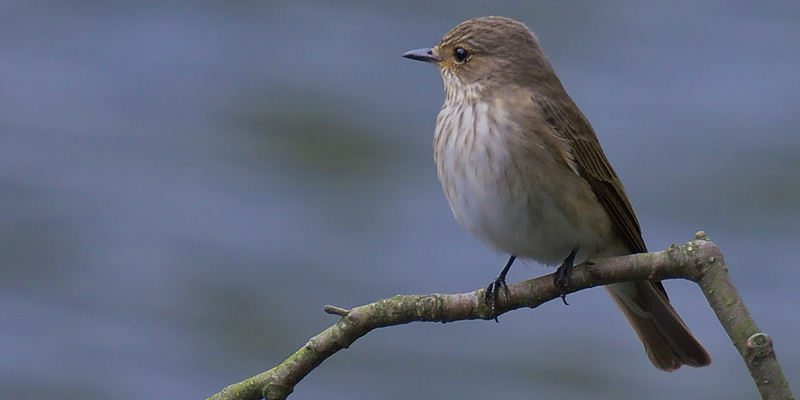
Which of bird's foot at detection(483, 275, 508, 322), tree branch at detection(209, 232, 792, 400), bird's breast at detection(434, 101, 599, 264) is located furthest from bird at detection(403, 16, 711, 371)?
tree branch at detection(209, 232, 792, 400)

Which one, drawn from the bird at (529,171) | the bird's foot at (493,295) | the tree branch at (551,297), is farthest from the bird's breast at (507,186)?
the tree branch at (551,297)

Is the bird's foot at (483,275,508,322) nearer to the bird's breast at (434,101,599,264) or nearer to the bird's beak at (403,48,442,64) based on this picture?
the bird's breast at (434,101,599,264)

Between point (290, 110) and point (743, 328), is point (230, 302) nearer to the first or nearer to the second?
point (290, 110)

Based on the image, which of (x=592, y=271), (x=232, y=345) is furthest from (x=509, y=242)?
(x=232, y=345)

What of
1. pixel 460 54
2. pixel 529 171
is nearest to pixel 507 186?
pixel 529 171

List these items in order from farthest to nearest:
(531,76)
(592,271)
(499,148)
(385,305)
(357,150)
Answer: (357,150) < (531,76) < (499,148) < (592,271) < (385,305)

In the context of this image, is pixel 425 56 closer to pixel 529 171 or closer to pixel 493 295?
pixel 529 171

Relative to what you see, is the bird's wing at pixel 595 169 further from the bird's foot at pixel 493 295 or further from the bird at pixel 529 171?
the bird's foot at pixel 493 295
